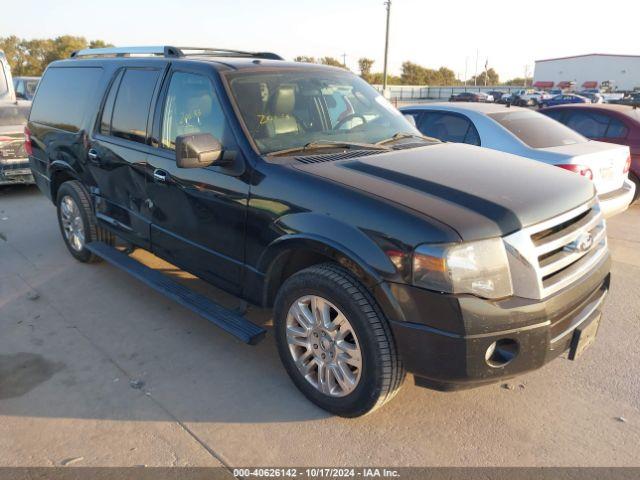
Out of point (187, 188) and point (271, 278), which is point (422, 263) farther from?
point (187, 188)

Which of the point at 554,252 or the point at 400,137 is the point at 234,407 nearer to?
the point at 554,252

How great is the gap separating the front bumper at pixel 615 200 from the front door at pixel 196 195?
167 inches

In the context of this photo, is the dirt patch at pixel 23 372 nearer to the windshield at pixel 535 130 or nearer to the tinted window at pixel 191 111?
the tinted window at pixel 191 111

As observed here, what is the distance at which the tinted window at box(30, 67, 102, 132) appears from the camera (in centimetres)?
486

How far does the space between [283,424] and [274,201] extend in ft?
4.11

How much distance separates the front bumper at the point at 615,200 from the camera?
565 cm

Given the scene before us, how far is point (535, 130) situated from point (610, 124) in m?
2.43

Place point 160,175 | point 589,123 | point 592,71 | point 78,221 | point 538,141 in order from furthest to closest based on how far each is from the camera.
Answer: point 592,71 < point 589,123 < point 538,141 < point 78,221 < point 160,175

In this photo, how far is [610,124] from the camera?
7.75 meters

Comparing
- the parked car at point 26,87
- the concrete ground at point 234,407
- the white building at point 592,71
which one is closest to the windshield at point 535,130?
the concrete ground at point 234,407

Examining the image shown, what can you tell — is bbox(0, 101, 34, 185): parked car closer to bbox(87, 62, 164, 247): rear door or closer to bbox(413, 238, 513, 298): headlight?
bbox(87, 62, 164, 247): rear door

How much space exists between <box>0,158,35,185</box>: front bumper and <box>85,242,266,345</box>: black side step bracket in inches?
181

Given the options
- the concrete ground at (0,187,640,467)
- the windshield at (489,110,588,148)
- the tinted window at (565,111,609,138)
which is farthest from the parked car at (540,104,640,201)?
the concrete ground at (0,187,640,467)

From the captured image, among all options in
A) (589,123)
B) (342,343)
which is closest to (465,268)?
(342,343)
